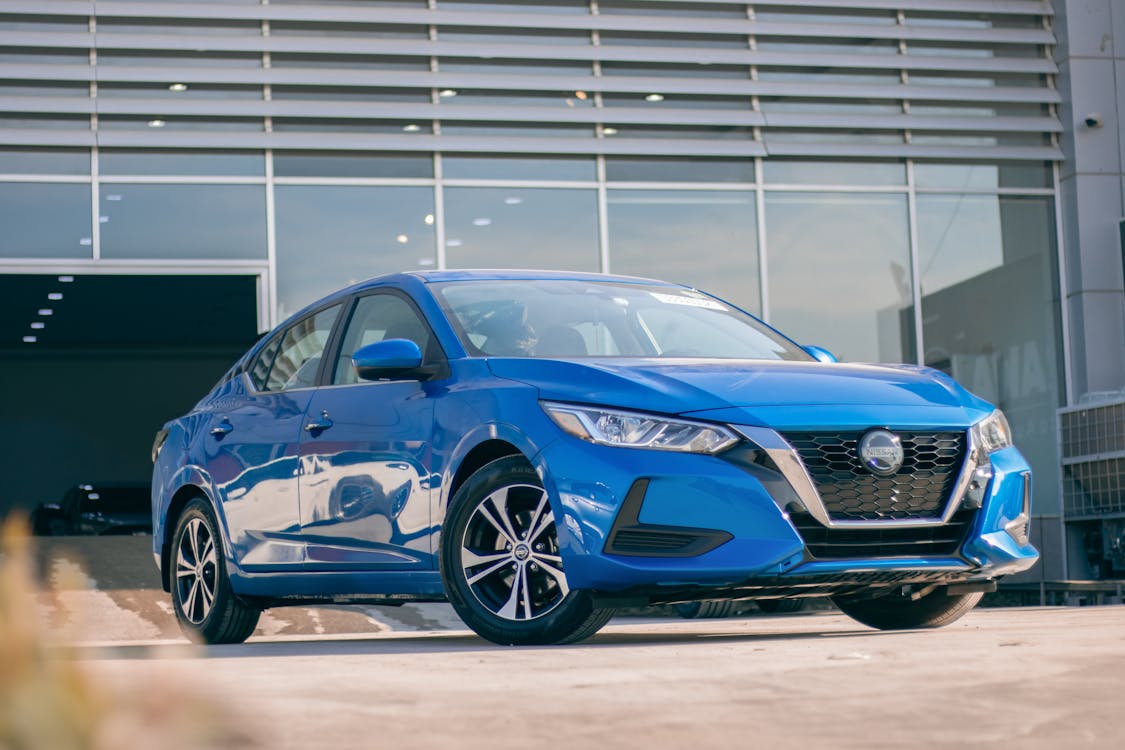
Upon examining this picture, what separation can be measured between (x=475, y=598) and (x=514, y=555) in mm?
214

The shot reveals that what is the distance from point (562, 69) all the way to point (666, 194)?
1.62 metres

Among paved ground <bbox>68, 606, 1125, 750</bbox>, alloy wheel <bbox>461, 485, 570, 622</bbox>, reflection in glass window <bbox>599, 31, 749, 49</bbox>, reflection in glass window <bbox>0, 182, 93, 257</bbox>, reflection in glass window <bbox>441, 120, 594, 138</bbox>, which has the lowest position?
paved ground <bbox>68, 606, 1125, 750</bbox>

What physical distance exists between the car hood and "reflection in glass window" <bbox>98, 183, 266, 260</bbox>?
1053 cm

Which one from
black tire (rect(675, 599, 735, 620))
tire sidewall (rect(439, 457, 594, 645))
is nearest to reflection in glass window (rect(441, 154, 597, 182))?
black tire (rect(675, 599, 735, 620))

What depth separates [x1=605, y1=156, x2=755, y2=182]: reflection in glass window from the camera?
674 inches

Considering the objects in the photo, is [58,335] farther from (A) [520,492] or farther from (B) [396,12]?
(A) [520,492]

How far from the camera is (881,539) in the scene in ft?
18.9

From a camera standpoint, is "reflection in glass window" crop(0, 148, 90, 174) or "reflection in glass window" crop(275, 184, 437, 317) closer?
"reflection in glass window" crop(0, 148, 90, 174)

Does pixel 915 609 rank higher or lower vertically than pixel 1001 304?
lower

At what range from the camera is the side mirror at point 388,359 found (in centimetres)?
614

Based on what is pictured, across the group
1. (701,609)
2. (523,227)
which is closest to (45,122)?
(523,227)

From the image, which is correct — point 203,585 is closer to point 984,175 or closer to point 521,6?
point 521,6

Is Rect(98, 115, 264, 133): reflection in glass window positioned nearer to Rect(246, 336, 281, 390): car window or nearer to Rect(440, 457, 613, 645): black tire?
Rect(246, 336, 281, 390): car window

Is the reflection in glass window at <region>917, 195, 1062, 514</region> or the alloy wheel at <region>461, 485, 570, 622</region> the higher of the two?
the reflection in glass window at <region>917, 195, 1062, 514</region>
